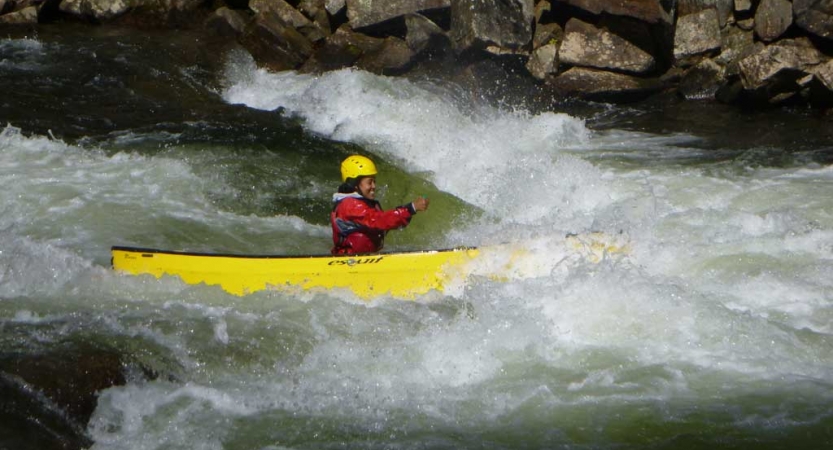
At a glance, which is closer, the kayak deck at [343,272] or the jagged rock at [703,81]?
the kayak deck at [343,272]

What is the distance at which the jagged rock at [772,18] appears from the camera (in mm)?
11305

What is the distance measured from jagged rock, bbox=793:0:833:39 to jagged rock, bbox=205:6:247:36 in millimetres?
7586

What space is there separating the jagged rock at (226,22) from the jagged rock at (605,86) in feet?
16.4

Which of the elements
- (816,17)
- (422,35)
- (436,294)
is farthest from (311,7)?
(436,294)

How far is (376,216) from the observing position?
20.8 ft

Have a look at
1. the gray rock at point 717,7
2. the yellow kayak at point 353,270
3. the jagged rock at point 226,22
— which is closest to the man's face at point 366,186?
the yellow kayak at point 353,270

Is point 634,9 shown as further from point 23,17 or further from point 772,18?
point 23,17

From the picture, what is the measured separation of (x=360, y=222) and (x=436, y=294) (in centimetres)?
74

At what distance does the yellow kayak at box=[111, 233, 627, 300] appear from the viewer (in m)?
6.21

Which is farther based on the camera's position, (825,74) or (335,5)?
(335,5)

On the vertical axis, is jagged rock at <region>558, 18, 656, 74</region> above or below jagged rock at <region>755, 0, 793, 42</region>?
below

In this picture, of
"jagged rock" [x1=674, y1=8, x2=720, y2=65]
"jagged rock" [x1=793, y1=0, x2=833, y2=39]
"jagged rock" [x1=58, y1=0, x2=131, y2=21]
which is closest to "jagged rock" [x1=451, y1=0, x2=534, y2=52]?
"jagged rock" [x1=674, y1=8, x2=720, y2=65]

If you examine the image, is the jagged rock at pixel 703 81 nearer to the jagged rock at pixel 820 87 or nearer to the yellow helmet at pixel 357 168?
the jagged rock at pixel 820 87

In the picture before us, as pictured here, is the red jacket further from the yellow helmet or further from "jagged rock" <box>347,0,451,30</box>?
"jagged rock" <box>347,0,451,30</box>
